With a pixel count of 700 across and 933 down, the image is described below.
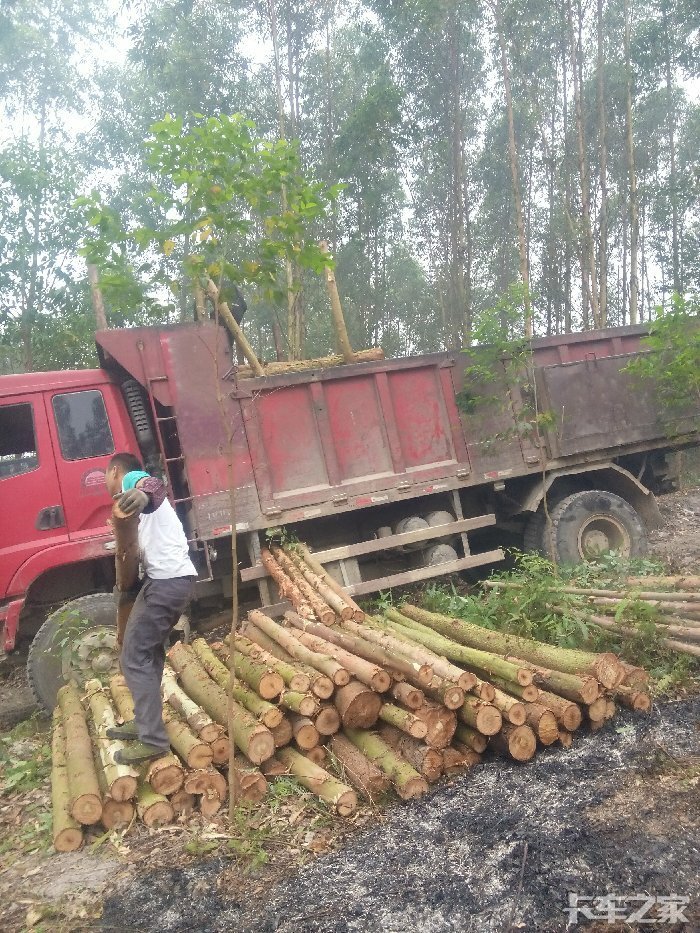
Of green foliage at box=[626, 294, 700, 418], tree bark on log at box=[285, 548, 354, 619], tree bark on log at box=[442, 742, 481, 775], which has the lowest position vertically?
tree bark on log at box=[442, 742, 481, 775]

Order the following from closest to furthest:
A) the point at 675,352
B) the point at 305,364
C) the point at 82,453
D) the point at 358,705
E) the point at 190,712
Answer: the point at 358,705 → the point at 190,712 → the point at 82,453 → the point at 305,364 → the point at 675,352

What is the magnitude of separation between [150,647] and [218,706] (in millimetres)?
Answer: 629

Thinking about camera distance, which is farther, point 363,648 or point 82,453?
point 82,453

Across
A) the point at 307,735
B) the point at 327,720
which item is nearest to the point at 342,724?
the point at 327,720

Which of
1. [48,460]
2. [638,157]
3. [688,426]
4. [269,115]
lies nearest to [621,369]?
[688,426]

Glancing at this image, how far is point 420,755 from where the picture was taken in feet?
11.7

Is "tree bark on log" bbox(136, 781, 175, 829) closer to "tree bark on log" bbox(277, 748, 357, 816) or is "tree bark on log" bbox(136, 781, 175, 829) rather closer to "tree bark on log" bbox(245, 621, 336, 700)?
"tree bark on log" bbox(277, 748, 357, 816)

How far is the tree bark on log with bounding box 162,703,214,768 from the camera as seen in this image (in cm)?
360

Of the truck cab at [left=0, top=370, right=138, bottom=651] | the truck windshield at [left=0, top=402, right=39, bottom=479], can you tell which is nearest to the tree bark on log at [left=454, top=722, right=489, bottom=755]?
the truck cab at [left=0, top=370, right=138, bottom=651]

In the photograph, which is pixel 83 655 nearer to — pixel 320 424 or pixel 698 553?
pixel 320 424

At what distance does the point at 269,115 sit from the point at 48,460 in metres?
17.2

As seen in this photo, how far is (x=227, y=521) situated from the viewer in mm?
5793

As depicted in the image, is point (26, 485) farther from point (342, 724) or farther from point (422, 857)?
point (422, 857)

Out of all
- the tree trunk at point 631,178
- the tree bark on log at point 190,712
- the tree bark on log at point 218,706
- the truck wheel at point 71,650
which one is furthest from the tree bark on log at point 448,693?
the tree trunk at point 631,178
